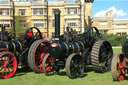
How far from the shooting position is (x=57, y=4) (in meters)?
39.8

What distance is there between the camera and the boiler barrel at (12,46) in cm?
782

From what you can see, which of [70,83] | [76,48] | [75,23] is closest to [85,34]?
[76,48]

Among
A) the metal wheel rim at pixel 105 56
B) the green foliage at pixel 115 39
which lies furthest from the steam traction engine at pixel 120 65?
the green foliage at pixel 115 39

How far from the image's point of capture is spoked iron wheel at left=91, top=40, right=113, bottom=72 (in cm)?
784

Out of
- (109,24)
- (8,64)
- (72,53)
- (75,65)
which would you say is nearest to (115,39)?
(109,24)

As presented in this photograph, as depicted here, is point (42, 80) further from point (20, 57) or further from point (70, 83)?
point (20, 57)

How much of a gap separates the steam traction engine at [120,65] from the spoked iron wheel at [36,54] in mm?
3315

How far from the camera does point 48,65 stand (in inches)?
297

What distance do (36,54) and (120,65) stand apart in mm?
3826

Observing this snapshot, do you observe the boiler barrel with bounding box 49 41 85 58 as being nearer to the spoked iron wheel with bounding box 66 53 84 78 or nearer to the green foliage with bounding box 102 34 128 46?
the spoked iron wheel with bounding box 66 53 84 78

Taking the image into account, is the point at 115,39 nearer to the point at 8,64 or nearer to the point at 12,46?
the point at 12,46

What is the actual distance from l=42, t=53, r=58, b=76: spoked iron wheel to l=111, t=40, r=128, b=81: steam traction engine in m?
2.30

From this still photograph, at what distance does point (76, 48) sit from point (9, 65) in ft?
8.75

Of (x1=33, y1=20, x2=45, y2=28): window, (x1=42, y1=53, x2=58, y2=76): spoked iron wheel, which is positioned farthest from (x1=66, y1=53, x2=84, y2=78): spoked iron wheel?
(x1=33, y1=20, x2=45, y2=28): window
